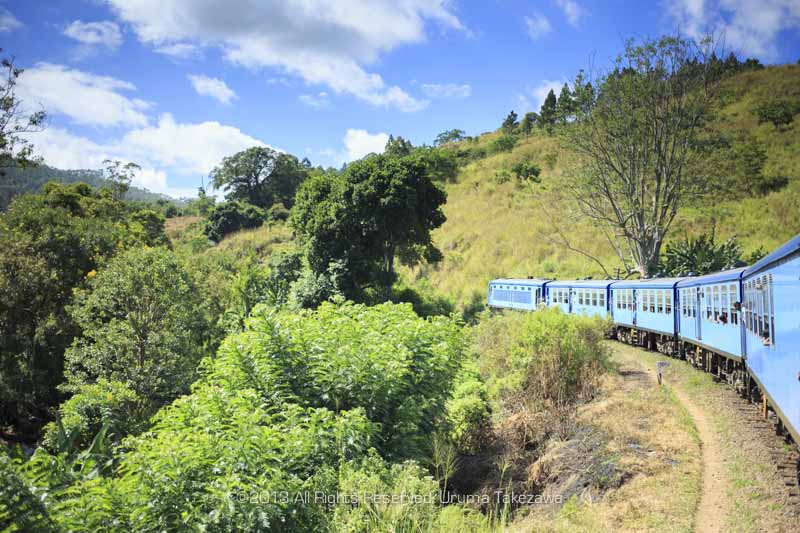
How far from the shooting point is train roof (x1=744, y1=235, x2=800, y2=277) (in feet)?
21.4


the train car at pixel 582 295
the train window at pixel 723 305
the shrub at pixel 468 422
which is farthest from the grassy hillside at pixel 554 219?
the shrub at pixel 468 422

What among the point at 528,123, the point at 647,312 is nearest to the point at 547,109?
the point at 528,123

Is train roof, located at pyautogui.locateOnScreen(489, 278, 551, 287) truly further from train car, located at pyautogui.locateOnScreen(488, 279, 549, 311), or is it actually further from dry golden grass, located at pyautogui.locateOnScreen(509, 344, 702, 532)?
dry golden grass, located at pyautogui.locateOnScreen(509, 344, 702, 532)

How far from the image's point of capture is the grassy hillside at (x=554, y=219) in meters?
34.3

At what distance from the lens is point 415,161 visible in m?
29.6

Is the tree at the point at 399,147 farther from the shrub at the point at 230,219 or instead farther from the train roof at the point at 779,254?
the train roof at the point at 779,254

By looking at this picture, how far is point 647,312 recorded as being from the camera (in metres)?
19.6

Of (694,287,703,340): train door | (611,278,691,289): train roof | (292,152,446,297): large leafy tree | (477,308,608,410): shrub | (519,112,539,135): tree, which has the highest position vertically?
(519,112,539,135): tree

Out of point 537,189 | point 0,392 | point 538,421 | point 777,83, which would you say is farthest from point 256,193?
point 538,421

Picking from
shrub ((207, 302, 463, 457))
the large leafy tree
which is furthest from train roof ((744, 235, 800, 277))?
the large leafy tree

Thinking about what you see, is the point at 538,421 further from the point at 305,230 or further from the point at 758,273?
the point at 305,230

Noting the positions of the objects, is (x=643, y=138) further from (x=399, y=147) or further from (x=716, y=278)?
(x=399, y=147)

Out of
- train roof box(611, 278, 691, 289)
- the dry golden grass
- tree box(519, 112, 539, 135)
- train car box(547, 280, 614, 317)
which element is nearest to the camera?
the dry golden grass

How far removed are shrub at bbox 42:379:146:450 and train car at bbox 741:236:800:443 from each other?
1345 centimetres
